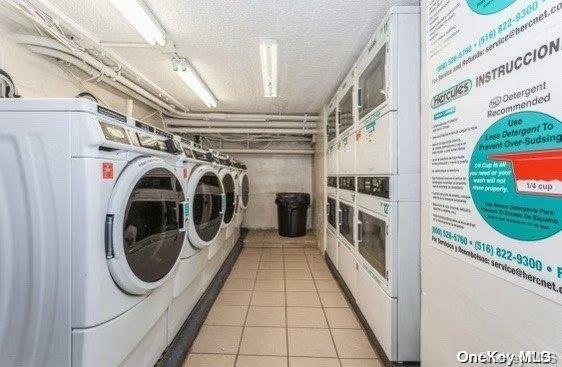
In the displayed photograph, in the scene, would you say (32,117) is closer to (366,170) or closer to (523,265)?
(523,265)

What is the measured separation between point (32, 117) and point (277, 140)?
17.0ft

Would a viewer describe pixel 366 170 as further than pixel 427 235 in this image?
Yes

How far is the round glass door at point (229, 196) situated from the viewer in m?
3.52

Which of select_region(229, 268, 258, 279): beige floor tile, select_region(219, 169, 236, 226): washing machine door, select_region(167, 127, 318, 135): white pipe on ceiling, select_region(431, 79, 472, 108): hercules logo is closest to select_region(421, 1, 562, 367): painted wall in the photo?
select_region(431, 79, 472, 108): hercules logo

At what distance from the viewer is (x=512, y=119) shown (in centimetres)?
94

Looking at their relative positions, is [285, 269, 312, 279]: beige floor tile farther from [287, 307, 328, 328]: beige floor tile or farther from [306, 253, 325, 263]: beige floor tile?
[287, 307, 328, 328]: beige floor tile

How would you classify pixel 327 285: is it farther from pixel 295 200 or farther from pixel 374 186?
pixel 295 200

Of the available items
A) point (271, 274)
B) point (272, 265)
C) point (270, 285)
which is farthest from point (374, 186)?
point (272, 265)

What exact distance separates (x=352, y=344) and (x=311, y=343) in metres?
0.31

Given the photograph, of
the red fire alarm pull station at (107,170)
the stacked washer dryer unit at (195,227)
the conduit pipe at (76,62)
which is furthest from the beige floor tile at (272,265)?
the red fire alarm pull station at (107,170)

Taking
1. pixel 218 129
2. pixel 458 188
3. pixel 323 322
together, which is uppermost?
pixel 218 129

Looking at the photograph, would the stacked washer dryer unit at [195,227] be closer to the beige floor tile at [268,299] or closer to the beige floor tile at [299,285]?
the beige floor tile at [268,299]

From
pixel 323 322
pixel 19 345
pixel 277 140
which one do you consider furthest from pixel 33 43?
pixel 277 140

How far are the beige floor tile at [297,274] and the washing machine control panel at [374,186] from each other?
1674mm
